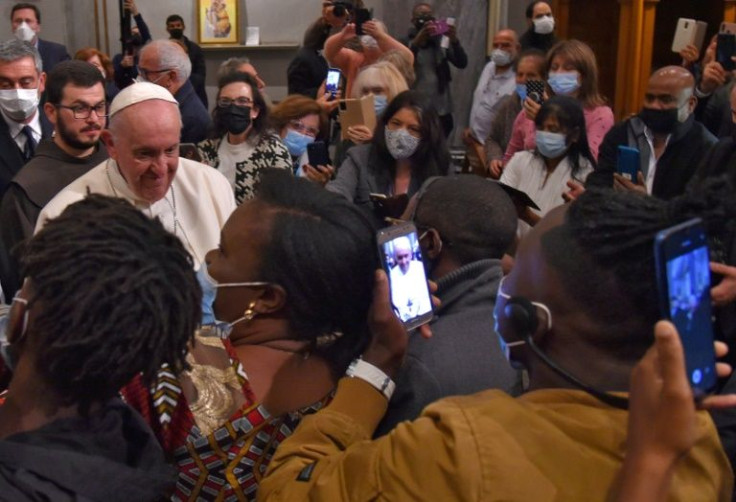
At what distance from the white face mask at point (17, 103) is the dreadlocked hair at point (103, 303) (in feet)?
10.5

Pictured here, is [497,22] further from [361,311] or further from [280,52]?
[361,311]

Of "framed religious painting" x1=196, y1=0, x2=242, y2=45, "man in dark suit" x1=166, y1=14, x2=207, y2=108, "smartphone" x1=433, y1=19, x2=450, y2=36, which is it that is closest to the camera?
"smartphone" x1=433, y1=19, x2=450, y2=36

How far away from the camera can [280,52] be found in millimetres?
11617

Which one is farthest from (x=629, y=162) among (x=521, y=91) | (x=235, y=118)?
(x=521, y=91)

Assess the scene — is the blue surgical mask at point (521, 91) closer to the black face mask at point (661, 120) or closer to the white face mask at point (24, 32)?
the black face mask at point (661, 120)

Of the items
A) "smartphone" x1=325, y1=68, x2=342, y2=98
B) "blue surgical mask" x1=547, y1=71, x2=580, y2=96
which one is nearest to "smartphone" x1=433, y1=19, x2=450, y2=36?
"smartphone" x1=325, y1=68, x2=342, y2=98

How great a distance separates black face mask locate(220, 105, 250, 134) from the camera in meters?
4.73

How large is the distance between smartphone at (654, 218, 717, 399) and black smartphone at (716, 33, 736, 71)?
498 centimetres

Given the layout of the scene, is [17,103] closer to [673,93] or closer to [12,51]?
[12,51]

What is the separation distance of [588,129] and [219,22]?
23.3ft

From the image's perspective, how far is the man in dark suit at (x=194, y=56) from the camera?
877 cm

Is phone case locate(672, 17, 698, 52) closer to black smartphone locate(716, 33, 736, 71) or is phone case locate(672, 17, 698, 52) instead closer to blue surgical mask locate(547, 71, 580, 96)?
black smartphone locate(716, 33, 736, 71)

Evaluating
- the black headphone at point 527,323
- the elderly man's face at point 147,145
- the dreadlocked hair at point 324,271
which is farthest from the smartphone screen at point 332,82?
the black headphone at point 527,323

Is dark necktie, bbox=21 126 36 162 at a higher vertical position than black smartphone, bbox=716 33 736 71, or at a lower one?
lower
